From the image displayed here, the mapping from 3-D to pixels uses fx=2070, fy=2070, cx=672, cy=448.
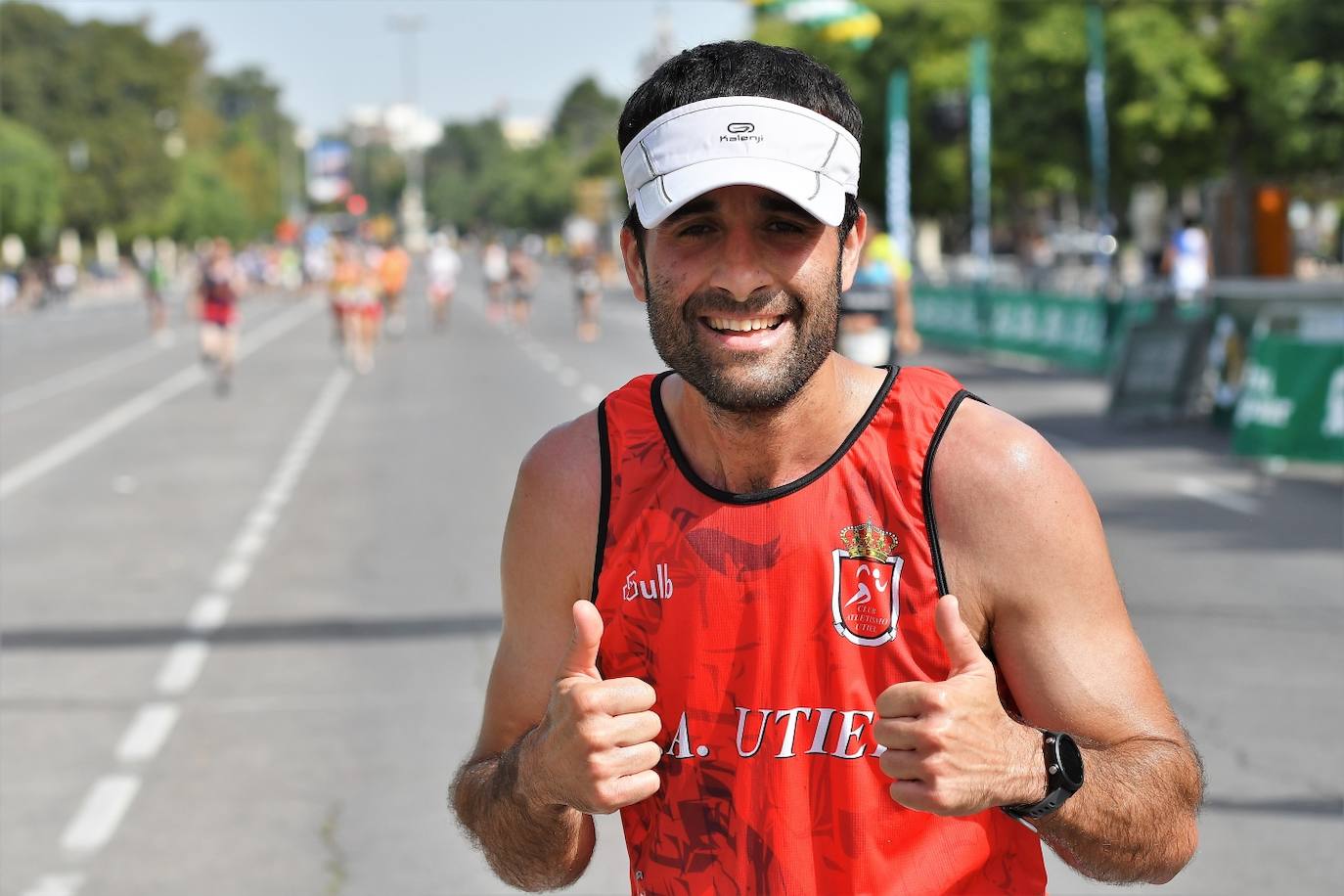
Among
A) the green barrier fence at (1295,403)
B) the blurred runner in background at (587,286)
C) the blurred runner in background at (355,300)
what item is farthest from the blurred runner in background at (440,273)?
the green barrier fence at (1295,403)

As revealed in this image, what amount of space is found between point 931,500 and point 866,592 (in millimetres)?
144

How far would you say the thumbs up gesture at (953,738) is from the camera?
2.26m

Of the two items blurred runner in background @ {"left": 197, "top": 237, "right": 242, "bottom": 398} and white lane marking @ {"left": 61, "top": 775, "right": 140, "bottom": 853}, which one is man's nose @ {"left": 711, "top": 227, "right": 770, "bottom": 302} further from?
blurred runner in background @ {"left": 197, "top": 237, "right": 242, "bottom": 398}

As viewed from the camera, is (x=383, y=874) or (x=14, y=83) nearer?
(x=383, y=874)

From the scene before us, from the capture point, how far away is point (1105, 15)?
44.4m

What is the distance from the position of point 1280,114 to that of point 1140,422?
20.5 meters

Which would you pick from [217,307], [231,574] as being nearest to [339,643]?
[231,574]

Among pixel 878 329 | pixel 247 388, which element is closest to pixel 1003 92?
pixel 247 388

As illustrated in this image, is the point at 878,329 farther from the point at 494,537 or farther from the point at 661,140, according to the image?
the point at 661,140

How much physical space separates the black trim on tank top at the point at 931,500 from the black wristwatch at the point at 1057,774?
0.22 metres

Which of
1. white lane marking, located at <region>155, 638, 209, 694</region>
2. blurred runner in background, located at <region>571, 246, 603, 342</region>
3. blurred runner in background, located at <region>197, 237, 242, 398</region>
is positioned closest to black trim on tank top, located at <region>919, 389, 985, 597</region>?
white lane marking, located at <region>155, 638, 209, 694</region>

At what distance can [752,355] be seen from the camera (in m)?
2.52

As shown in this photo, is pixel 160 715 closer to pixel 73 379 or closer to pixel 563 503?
pixel 563 503

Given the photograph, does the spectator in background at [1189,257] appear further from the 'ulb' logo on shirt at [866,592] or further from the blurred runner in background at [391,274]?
the 'ulb' logo on shirt at [866,592]
